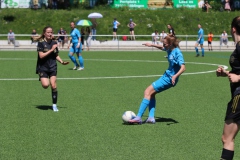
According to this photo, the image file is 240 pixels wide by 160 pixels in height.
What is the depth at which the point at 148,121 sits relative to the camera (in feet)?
41.4

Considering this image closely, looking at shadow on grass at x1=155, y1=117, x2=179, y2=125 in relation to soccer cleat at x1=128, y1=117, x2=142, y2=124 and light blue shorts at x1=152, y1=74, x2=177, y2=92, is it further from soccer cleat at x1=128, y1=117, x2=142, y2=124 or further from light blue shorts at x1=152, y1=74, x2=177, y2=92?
light blue shorts at x1=152, y1=74, x2=177, y2=92

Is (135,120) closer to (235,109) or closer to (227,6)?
(235,109)

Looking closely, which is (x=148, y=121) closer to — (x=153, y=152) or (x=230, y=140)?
(x=153, y=152)

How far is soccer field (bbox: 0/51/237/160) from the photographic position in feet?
31.8

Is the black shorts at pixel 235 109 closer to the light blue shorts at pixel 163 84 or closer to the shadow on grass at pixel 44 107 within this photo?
the light blue shorts at pixel 163 84

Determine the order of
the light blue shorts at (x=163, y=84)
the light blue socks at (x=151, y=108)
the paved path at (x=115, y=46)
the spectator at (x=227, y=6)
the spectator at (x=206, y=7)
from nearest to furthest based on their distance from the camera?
the light blue shorts at (x=163, y=84) → the light blue socks at (x=151, y=108) → the paved path at (x=115, y=46) → the spectator at (x=206, y=7) → the spectator at (x=227, y=6)

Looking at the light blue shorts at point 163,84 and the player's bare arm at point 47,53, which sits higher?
the player's bare arm at point 47,53

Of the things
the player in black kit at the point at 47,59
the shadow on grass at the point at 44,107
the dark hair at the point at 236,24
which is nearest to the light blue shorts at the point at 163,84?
the player in black kit at the point at 47,59

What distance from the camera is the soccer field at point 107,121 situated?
9703 mm

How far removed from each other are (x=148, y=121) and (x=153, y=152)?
9.84ft

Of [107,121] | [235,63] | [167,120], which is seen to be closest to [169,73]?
[167,120]

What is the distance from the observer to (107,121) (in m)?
12.7

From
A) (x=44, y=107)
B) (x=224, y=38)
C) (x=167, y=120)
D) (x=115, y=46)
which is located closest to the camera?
(x=167, y=120)

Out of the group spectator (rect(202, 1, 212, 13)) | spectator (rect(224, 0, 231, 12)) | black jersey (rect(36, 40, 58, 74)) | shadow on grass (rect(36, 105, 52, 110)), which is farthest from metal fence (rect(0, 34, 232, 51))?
black jersey (rect(36, 40, 58, 74))
